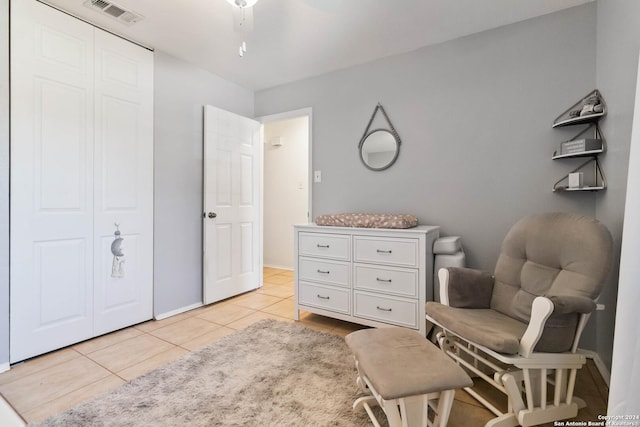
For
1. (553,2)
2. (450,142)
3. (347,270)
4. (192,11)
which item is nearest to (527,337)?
(347,270)

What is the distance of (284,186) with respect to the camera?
477 centimetres

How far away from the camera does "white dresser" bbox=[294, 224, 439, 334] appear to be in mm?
2145

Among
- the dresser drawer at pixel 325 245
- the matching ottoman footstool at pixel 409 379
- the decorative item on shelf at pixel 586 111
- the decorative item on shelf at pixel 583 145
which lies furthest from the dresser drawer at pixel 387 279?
the decorative item on shelf at pixel 586 111

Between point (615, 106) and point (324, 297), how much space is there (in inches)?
90.5

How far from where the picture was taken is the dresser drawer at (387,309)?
216cm

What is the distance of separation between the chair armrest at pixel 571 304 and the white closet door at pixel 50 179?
295 centimetres

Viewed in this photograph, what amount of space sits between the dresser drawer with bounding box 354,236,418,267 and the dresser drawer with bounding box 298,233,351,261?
3.8 inches

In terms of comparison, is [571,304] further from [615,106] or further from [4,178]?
[4,178]

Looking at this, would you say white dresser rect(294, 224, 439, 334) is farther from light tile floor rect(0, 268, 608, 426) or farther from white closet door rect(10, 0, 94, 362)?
white closet door rect(10, 0, 94, 362)

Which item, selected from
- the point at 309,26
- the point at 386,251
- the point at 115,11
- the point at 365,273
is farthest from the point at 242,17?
the point at 365,273

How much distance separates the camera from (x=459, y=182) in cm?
249

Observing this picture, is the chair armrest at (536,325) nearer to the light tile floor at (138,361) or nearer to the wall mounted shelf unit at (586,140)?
the light tile floor at (138,361)

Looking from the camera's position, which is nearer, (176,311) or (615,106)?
(615,106)

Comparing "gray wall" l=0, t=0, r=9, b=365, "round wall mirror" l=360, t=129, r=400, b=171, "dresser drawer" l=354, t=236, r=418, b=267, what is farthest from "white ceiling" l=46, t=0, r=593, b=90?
"dresser drawer" l=354, t=236, r=418, b=267
